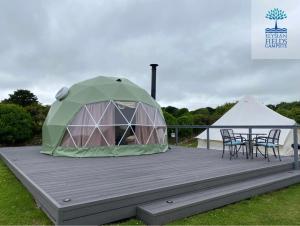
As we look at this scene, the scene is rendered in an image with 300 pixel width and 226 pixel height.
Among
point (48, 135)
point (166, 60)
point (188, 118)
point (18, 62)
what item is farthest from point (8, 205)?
point (188, 118)

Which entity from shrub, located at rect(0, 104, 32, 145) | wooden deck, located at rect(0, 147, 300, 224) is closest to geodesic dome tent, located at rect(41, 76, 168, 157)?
wooden deck, located at rect(0, 147, 300, 224)

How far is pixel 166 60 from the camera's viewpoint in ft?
51.6

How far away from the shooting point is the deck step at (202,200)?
11.5ft

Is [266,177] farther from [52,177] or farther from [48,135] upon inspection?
[48,135]

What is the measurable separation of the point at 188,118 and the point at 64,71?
910cm

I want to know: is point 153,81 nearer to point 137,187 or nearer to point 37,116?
point 37,116

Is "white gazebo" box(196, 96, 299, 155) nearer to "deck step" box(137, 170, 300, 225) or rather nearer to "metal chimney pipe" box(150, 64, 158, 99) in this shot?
"metal chimney pipe" box(150, 64, 158, 99)

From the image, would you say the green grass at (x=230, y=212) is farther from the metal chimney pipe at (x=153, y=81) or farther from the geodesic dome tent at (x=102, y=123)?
the metal chimney pipe at (x=153, y=81)

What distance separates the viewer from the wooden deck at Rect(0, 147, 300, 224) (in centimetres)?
338

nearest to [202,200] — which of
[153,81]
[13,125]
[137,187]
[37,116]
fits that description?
[137,187]

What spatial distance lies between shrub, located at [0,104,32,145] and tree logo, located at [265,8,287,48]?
39.5 ft

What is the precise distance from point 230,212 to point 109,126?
5.12 metres

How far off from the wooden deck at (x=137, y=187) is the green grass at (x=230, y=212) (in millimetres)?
134

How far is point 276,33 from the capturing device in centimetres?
1154
